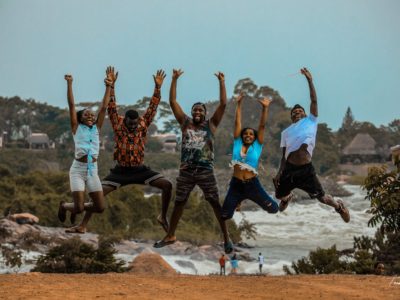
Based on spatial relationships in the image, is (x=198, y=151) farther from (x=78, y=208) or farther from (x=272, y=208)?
(x=78, y=208)

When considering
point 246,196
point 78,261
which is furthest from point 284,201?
point 78,261

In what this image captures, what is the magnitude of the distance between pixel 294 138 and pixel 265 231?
46630 millimetres

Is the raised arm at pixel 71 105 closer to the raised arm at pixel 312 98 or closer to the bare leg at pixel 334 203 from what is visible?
the raised arm at pixel 312 98

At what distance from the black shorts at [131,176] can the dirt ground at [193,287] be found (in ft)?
5.04

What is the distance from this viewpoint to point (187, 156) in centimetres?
1111

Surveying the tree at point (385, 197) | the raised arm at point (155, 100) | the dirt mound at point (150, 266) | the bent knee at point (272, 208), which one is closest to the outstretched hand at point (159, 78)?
the raised arm at point (155, 100)

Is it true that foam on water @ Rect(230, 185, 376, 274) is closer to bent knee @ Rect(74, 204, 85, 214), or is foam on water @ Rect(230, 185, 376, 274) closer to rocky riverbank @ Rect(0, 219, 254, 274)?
Answer: rocky riverbank @ Rect(0, 219, 254, 274)

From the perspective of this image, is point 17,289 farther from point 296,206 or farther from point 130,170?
point 296,206

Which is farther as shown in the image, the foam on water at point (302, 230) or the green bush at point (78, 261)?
the foam on water at point (302, 230)

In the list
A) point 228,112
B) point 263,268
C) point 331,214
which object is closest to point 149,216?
point 263,268

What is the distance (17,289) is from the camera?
10.7 m

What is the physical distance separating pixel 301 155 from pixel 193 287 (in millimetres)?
2605

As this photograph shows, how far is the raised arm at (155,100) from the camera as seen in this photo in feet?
37.9

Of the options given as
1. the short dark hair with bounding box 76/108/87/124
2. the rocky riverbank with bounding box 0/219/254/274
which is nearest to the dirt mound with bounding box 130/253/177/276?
the short dark hair with bounding box 76/108/87/124
